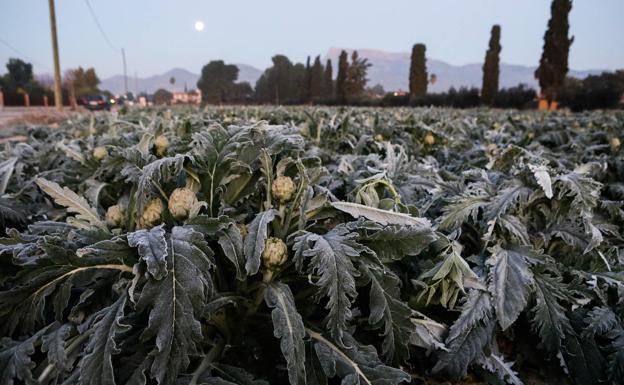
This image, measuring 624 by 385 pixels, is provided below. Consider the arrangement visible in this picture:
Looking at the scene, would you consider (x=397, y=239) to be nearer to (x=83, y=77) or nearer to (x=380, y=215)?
(x=380, y=215)

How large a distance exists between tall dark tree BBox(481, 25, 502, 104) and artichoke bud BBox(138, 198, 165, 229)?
104ft

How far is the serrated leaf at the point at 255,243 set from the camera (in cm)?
122

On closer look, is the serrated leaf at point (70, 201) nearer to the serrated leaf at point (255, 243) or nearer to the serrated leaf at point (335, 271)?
the serrated leaf at point (255, 243)

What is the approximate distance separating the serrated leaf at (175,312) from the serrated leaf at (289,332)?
22cm

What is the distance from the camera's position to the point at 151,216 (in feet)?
4.54

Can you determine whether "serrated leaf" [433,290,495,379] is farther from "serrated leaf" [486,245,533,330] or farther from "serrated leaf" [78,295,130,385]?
"serrated leaf" [78,295,130,385]

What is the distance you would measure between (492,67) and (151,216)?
116 feet

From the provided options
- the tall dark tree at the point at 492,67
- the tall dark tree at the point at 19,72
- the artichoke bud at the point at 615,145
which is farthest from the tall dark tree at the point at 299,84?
the artichoke bud at the point at 615,145

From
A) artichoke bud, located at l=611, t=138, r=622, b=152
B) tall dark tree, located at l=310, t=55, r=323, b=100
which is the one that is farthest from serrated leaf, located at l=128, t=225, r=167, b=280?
tall dark tree, located at l=310, t=55, r=323, b=100

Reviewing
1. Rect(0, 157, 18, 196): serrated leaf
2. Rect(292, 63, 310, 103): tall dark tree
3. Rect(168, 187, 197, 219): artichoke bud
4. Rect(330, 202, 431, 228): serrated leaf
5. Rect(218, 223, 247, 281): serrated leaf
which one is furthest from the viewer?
Rect(292, 63, 310, 103): tall dark tree

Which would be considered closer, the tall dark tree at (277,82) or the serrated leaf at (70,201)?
the serrated leaf at (70,201)

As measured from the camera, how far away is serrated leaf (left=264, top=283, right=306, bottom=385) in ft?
3.75

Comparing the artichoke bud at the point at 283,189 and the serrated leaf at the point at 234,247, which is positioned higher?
the artichoke bud at the point at 283,189

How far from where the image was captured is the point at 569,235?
1.98 meters
